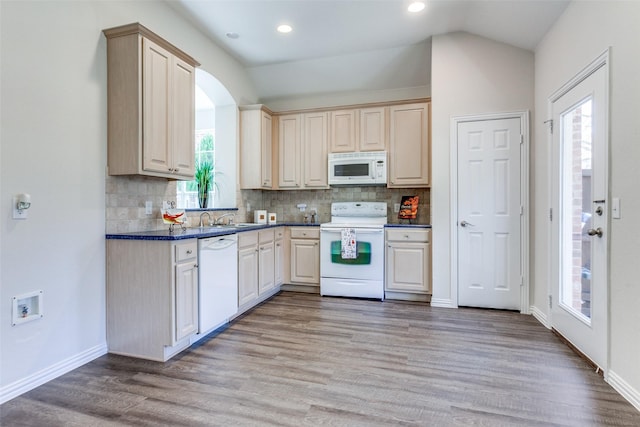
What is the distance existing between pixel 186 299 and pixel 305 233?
1.99 meters

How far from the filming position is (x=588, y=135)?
2.32m

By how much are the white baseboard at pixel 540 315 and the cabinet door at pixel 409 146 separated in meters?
1.73

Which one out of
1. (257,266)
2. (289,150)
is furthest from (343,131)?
(257,266)

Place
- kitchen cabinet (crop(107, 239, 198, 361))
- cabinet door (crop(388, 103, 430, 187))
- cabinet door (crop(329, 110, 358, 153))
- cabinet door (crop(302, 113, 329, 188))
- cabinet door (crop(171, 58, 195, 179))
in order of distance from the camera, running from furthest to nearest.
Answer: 1. cabinet door (crop(302, 113, 329, 188))
2. cabinet door (crop(329, 110, 358, 153))
3. cabinet door (crop(388, 103, 430, 187))
4. cabinet door (crop(171, 58, 195, 179))
5. kitchen cabinet (crop(107, 239, 198, 361))

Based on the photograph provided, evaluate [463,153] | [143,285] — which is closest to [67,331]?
[143,285]

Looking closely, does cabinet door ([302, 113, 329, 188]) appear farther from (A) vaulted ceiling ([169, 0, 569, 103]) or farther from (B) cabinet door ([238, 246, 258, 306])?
(B) cabinet door ([238, 246, 258, 306])

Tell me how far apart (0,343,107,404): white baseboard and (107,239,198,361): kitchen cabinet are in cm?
12

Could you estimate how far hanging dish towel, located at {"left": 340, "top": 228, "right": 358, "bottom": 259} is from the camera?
3846mm

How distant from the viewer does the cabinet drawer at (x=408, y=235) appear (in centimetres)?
373

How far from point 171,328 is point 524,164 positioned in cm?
353

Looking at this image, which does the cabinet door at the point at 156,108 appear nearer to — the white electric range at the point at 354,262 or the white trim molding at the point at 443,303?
the white electric range at the point at 354,262

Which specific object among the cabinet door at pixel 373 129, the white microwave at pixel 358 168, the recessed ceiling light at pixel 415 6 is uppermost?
the recessed ceiling light at pixel 415 6

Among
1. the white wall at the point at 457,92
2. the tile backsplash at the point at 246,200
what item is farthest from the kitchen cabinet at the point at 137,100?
the white wall at the point at 457,92

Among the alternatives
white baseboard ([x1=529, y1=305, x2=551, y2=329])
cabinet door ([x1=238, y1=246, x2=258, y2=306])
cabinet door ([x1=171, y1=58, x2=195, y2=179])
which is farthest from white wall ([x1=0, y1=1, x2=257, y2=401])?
white baseboard ([x1=529, y1=305, x2=551, y2=329])
